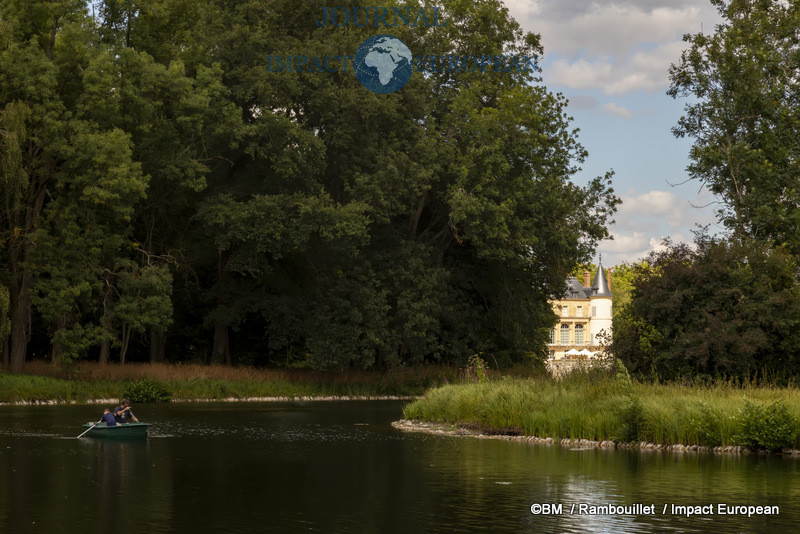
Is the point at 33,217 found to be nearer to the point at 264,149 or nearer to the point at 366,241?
the point at 264,149

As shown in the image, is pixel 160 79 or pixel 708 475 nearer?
pixel 708 475

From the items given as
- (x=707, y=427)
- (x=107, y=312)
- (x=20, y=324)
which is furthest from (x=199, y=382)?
(x=707, y=427)

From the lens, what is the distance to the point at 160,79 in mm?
51344

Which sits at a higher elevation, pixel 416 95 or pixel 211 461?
pixel 416 95

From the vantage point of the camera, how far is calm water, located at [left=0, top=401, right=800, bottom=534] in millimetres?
15406

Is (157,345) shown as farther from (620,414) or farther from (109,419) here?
(620,414)

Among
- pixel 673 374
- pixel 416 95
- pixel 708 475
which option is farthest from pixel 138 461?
pixel 416 95

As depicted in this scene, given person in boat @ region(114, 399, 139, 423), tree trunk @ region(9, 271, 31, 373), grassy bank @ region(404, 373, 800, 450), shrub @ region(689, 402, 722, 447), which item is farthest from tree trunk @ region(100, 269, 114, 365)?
shrub @ region(689, 402, 722, 447)

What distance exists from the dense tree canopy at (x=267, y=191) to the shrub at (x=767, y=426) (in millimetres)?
29857

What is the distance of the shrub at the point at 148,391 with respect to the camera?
46.7 meters

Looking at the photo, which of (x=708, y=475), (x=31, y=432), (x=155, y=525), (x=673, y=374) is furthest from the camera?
(x=673, y=374)

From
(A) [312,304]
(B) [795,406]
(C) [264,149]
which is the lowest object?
(B) [795,406]

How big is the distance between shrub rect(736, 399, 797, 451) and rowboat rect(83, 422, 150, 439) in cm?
1661

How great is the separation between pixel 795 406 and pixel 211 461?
15210 millimetres
